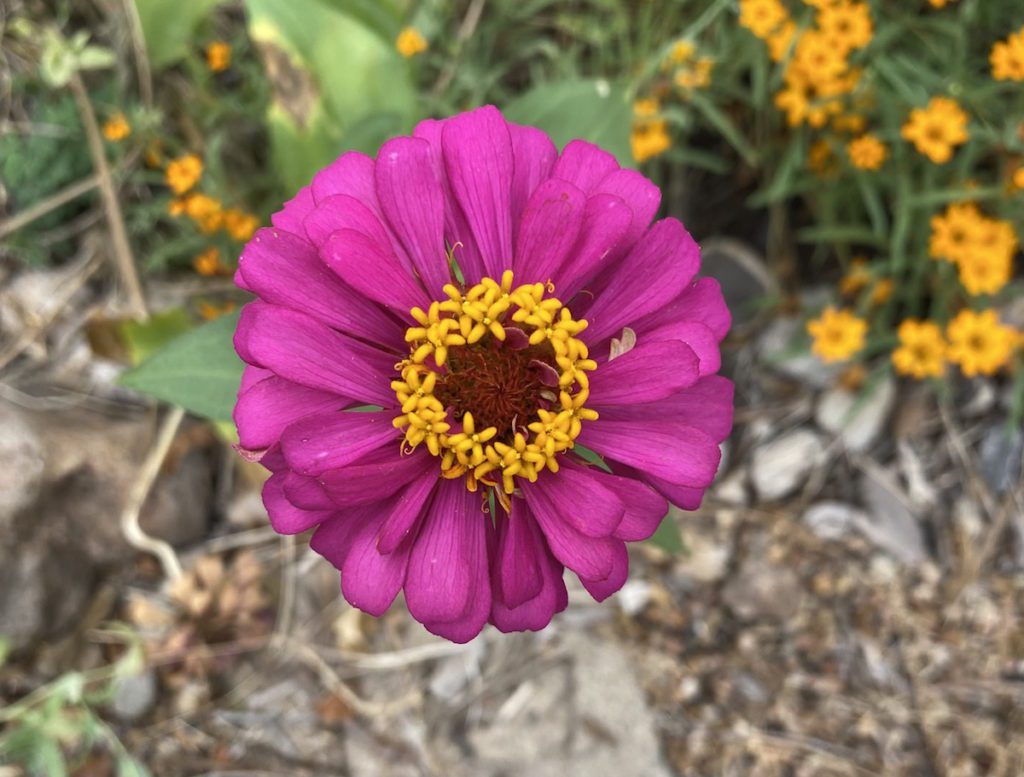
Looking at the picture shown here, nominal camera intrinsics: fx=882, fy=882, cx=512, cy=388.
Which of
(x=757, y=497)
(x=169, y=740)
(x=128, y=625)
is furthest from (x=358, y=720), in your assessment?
(x=757, y=497)

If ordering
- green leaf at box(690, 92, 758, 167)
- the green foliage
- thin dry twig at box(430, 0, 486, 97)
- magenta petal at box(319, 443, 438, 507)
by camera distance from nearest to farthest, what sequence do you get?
magenta petal at box(319, 443, 438, 507) < the green foliage < green leaf at box(690, 92, 758, 167) < thin dry twig at box(430, 0, 486, 97)

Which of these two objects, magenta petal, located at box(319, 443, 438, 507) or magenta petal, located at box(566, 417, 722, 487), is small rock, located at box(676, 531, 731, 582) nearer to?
magenta petal, located at box(566, 417, 722, 487)

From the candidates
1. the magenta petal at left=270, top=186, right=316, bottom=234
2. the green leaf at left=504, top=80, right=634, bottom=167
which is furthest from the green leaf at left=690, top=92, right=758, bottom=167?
the magenta petal at left=270, top=186, right=316, bottom=234

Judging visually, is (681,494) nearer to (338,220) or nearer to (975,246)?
(338,220)

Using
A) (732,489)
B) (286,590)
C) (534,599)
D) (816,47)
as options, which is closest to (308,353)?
(534,599)

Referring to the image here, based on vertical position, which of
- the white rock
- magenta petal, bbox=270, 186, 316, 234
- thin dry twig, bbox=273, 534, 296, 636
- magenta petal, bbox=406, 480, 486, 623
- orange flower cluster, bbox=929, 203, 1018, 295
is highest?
orange flower cluster, bbox=929, 203, 1018, 295

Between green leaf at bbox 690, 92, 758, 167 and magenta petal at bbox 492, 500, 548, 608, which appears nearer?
magenta petal at bbox 492, 500, 548, 608

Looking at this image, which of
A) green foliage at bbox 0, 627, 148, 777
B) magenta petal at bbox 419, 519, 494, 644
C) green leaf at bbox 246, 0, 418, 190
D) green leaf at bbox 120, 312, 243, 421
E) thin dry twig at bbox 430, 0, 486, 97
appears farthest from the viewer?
thin dry twig at bbox 430, 0, 486, 97
